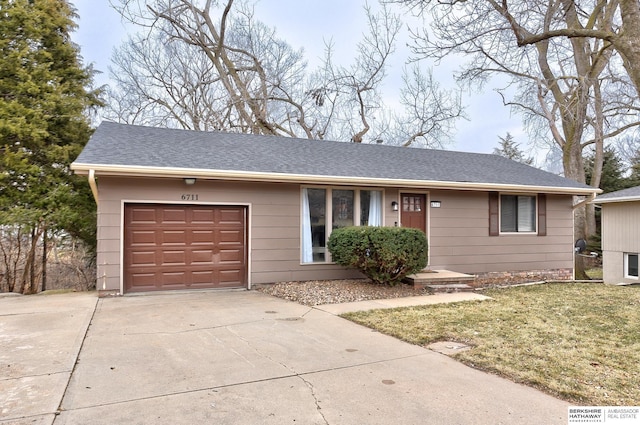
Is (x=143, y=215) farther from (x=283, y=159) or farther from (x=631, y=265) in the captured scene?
(x=631, y=265)

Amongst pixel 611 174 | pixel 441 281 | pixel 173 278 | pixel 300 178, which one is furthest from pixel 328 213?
pixel 611 174

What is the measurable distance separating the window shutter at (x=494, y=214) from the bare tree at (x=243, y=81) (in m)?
10.3

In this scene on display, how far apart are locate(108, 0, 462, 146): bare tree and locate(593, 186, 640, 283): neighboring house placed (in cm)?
869

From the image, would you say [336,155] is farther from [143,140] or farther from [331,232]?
[143,140]

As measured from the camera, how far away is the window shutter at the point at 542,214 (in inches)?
441

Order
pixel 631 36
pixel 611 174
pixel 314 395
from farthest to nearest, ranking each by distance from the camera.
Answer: pixel 611 174, pixel 631 36, pixel 314 395

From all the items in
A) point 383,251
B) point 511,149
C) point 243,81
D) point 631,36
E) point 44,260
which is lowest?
point 44,260

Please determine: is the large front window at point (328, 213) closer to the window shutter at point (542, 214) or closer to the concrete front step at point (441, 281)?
the concrete front step at point (441, 281)

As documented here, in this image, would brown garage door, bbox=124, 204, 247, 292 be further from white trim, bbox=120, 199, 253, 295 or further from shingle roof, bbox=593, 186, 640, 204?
shingle roof, bbox=593, 186, 640, 204

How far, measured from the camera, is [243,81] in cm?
2034

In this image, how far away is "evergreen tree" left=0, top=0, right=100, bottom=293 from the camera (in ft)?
30.1

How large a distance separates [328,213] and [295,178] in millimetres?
1302

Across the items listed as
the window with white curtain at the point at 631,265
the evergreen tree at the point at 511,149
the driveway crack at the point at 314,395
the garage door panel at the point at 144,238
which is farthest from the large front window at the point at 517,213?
the evergreen tree at the point at 511,149

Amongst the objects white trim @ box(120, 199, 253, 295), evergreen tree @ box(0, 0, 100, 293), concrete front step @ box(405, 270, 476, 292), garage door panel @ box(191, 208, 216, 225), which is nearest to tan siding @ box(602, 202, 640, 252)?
concrete front step @ box(405, 270, 476, 292)
